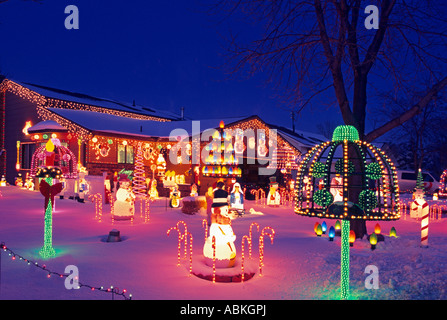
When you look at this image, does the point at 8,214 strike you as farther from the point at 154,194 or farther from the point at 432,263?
the point at 432,263

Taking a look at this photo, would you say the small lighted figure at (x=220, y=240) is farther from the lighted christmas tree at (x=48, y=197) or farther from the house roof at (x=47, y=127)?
the house roof at (x=47, y=127)

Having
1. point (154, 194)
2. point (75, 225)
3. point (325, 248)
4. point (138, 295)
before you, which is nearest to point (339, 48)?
point (325, 248)

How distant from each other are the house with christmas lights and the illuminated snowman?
1285 centimetres

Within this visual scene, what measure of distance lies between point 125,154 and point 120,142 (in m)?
1.13

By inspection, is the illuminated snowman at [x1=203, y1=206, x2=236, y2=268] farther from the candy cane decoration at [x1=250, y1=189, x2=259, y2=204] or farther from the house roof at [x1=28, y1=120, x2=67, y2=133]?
the house roof at [x1=28, y1=120, x2=67, y2=133]

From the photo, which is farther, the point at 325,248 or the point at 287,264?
the point at 325,248

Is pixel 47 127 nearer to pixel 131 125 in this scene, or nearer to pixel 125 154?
pixel 125 154

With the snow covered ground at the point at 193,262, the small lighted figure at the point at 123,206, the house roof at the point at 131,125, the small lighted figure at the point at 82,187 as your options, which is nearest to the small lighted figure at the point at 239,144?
the house roof at the point at 131,125

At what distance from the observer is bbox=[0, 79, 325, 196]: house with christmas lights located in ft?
71.4

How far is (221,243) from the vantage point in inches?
277

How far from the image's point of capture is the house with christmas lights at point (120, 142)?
2176 cm

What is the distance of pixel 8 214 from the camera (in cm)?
1308

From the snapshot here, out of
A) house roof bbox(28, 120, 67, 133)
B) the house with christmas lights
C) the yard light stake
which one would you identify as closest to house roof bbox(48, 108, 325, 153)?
the house with christmas lights
